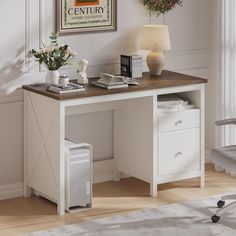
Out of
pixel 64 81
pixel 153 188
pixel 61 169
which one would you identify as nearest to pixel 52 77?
pixel 64 81

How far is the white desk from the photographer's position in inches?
210

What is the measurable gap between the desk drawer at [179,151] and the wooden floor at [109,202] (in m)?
0.16

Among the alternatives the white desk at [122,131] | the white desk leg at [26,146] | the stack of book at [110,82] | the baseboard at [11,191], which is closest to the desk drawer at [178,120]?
the white desk at [122,131]

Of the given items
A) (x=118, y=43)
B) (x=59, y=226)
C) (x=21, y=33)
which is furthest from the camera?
(x=118, y=43)

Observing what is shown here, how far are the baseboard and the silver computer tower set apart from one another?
45 cm

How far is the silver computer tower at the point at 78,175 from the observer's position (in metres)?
5.35

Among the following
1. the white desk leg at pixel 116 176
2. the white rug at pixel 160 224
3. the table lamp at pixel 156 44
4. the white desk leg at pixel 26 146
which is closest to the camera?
the white rug at pixel 160 224

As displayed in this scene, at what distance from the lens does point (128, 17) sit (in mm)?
5996

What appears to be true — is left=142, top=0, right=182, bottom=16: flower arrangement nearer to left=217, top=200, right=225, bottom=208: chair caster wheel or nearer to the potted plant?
the potted plant

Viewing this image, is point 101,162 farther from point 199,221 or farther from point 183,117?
point 199,221

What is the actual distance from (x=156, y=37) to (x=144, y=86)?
45cm

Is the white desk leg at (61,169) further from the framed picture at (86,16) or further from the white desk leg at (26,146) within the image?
the framed picture at (86,16)

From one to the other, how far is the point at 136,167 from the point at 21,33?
1.23 metres

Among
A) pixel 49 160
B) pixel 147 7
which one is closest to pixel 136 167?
pixel 49 160
